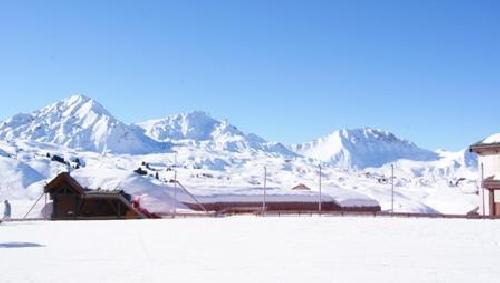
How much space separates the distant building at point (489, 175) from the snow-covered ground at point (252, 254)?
21.0 m

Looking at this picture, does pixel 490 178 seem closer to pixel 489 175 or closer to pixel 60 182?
pixel 489 175

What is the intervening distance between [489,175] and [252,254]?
146 feet

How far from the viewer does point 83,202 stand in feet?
228

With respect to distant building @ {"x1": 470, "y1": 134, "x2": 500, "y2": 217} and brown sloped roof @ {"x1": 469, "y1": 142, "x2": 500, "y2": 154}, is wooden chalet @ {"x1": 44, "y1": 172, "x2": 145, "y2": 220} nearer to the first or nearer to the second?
distant building @ {"x1": 470, "y1": 134, "x2": 500, "y2": 217}

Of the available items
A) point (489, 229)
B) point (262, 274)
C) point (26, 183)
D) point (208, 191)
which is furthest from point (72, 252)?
point (26, 183)

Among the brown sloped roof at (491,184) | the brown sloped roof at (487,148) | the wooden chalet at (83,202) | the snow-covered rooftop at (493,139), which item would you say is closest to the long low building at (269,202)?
the wooden chalet at (83,202)

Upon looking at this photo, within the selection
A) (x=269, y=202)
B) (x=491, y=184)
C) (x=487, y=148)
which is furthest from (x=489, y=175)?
(x=269, y=202)

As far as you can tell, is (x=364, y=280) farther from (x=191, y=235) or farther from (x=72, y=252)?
(x=191, y=235)

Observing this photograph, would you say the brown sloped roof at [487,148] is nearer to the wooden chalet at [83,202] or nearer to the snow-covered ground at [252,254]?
the snow-covered ground at [252,254]

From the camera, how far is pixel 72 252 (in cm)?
2830

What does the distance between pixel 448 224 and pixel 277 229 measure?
47.2ft

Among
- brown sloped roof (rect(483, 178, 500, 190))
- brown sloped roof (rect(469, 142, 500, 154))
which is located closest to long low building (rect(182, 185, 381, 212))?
brown sloped roof (rect(469, 142, 500, 154))

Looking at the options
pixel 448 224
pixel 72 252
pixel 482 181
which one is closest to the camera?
pixel 72 252

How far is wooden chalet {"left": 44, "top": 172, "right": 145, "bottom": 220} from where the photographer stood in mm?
Result: 67375
